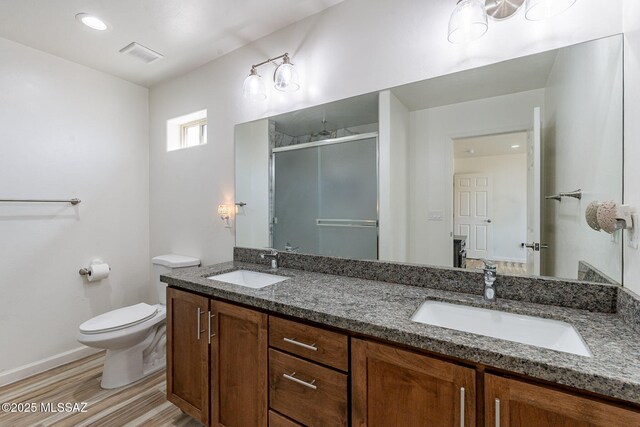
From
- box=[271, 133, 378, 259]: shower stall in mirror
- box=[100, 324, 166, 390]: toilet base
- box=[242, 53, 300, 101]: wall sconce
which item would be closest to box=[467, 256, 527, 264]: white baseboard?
box=[271, 133, 378, 259]: shower stall in mirror

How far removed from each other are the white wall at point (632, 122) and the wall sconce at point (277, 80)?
5.01 ft

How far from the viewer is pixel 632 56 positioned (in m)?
0.96

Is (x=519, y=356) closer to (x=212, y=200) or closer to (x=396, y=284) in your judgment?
(x=396, y=284)

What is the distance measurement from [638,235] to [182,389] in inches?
84.3

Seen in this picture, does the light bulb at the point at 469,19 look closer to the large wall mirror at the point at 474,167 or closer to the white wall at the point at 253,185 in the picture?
the large wall mirror at the point at 474,167

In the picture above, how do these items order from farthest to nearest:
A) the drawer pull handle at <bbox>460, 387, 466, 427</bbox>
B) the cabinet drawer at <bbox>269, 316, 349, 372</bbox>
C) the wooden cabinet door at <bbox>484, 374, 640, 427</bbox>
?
the cabinet drawer at <bbox>269, 316, 349, 372</bbox> → the drawer pull handle at <bbox>460, 387, 466, 427</bbox> → the wooden cabinet door at <bbox>484, 374, 640, 427</bbox>

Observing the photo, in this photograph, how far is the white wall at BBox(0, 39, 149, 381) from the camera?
2.06m

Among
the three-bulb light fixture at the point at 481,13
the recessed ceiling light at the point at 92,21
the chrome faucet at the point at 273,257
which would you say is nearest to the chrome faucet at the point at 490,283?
the three-bulb light fixture at the point at 481,13

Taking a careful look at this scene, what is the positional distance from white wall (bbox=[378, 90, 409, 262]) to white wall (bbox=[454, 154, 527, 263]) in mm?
347

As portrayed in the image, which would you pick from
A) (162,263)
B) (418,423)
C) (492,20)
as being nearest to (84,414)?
(162,263)

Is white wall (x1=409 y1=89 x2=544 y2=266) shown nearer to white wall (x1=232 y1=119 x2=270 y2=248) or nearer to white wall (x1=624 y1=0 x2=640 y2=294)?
white wall (x1=624 y1=0 x2=640 y2=294)

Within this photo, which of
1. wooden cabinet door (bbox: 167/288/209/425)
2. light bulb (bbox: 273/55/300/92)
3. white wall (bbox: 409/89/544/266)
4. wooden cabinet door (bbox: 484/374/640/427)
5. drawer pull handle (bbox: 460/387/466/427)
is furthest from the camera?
light bulb (bbox: 273/55/300/92)

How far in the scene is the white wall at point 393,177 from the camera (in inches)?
60.5

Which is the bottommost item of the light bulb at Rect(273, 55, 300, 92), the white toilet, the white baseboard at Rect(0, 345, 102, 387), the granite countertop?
the white baseboard at Rect(0, 345, 102, 387)
